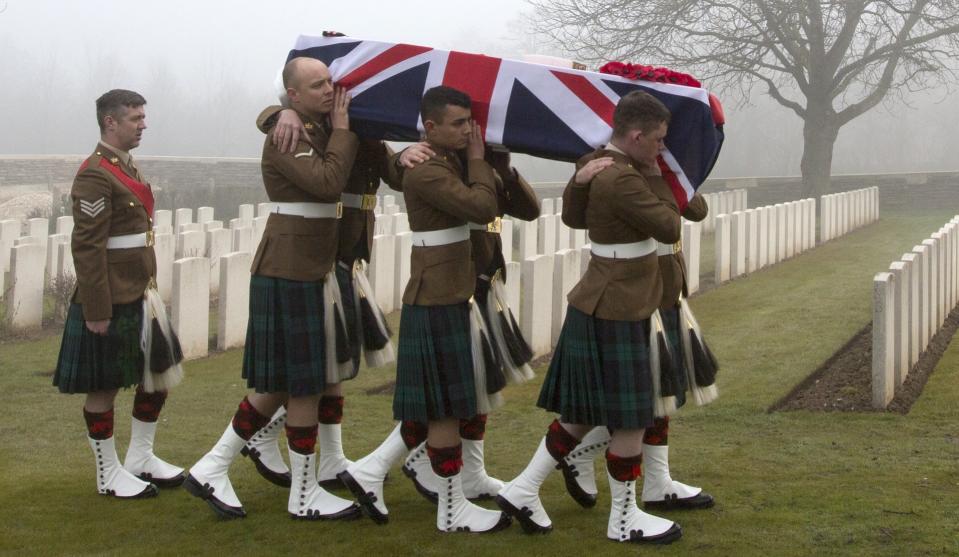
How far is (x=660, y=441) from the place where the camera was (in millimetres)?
4137

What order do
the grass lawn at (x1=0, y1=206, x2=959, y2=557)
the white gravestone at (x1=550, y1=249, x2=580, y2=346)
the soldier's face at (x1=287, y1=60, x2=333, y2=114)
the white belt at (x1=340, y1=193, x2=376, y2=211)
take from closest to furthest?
the grass lawn at (x1=0, y1=206, x2=959, y2=557), the soldier's face at (x1=287, y1=60, x2=333, y2=114), the white belt at (x1=340, y1=193, x2=376, y2=211), the white gravestone at (x1=550, y1=249, x2=580, y2=346)

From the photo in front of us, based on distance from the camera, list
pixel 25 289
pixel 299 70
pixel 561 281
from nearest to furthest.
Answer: pixel 299 70
pixel 561 281
pixel 25 289

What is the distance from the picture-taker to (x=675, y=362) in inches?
157

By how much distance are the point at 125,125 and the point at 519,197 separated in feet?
5.10

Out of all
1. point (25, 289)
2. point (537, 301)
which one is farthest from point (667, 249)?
point (25, 289)

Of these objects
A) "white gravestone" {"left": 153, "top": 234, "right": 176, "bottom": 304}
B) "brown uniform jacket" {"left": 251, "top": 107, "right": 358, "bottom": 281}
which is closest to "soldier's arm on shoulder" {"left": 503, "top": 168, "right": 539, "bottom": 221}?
"brown uniform jacket" {"left": 251, "top": 107, "right": 358, "bottom": 281}

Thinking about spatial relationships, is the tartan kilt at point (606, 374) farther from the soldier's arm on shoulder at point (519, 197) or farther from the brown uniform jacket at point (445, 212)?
the soldier's arm on shoulder at point (519, 197)

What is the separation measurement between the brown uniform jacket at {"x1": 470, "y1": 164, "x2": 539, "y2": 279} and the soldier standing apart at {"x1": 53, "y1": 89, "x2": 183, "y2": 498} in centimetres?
130

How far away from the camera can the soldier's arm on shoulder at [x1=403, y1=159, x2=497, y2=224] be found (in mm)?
3676

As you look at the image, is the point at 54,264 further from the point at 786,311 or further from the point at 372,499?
the point at 372,499

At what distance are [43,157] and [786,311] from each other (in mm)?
20968

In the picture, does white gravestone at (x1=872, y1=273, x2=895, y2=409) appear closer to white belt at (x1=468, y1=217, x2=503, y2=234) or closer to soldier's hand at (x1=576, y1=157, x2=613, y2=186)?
white belt at (x1=468, y1=217, x2=503, y2=234)

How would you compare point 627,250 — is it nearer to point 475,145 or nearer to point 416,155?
point 475,145

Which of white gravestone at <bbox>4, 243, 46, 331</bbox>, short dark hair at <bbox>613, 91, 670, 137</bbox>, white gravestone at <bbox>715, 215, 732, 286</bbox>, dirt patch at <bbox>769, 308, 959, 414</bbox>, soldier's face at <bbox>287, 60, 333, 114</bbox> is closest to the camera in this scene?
short dark hair at <bbox>613, 91, 670, 137</bbox>
